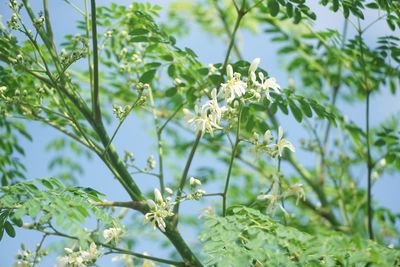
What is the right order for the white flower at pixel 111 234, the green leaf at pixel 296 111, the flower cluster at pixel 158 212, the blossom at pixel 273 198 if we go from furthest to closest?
1. the green leaf at pixel 296 111
2. the blossom at pixel 273 198
3. the white flower at pixel 111 234
4. the flower cluster at pixel 158 212

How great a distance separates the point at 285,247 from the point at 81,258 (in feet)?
2.94

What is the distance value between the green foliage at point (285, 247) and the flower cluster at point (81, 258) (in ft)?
2.11

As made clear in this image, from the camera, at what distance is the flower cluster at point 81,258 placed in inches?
99.3

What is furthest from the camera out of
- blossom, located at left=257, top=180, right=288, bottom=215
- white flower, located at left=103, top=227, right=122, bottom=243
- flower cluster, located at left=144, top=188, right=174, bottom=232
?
blossom, located at left=257, top=180, right=288, bottom=215

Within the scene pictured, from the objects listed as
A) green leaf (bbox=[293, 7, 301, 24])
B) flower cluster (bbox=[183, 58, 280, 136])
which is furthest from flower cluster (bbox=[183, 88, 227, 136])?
green leaf (bbox=[293, 7, 301, 24])

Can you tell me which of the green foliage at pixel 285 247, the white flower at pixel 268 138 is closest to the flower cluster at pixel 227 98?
the white flower at pixel 268 138

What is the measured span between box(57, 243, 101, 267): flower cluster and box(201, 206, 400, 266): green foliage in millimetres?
643

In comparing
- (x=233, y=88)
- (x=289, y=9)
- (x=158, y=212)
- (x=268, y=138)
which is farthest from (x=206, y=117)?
(x=289, y=9)

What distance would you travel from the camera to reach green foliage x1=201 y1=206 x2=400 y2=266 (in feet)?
6.22

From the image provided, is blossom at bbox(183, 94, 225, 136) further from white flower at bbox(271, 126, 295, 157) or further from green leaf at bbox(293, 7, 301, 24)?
green leaf at bbox(293, 7, 301, 24)

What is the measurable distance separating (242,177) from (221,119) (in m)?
2.84

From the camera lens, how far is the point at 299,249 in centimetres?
205

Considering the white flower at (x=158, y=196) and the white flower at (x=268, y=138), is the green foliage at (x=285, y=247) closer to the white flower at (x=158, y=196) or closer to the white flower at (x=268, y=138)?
the white flower at (x=158, y=196)

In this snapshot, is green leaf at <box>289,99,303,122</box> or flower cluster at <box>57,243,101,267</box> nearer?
flower cluster at <box>57,243,101,267</box>
